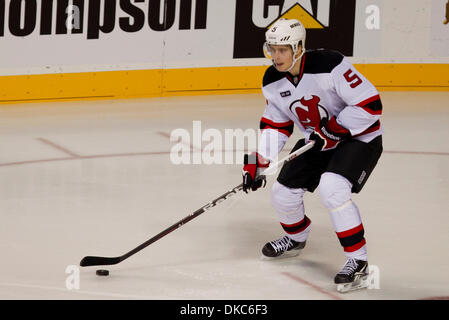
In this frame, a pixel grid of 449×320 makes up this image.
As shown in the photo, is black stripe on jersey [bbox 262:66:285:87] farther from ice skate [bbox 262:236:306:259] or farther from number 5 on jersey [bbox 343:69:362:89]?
ice skate [bbox 262:236:306:259]

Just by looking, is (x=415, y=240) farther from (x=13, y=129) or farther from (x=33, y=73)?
(x=33, y=73)

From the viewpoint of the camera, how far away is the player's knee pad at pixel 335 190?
413cm

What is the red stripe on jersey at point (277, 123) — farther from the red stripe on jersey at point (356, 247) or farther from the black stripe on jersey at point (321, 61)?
the red stripe on jersey at point (356, 247)

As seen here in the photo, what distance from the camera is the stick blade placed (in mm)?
4348

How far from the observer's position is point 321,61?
431 cm

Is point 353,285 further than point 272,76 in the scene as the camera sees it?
No

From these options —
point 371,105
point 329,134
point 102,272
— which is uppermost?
point 371,105

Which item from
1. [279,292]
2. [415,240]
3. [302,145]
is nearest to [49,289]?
[279,292]

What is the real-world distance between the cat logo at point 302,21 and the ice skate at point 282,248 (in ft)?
14.5

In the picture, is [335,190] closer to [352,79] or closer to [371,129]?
[371,129]

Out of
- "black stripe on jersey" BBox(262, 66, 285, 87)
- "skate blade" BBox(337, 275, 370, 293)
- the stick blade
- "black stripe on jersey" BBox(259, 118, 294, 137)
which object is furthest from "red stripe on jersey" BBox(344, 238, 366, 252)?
the stick blade

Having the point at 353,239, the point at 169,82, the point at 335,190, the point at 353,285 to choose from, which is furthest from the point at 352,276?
the point at 169,82

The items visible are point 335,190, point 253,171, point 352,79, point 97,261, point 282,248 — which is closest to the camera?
point 335,190

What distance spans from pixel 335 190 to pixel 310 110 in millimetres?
439
